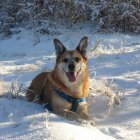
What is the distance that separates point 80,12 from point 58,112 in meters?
6.58

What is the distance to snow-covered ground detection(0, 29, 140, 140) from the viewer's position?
15.4 ft

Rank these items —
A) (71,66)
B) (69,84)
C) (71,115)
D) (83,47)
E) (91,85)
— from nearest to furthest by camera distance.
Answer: (71,115) → (71,66) → (69,84) → (83,47) → (91,85)

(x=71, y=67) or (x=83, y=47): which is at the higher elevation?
(x=83, y=47)

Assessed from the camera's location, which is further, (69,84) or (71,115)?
(69,84)

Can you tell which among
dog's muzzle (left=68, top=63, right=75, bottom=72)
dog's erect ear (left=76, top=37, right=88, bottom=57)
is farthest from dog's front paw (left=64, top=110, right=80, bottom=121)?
dog's erect ear (left=76, top=37, right=88, bottom=57)

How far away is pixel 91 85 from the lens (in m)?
6.88

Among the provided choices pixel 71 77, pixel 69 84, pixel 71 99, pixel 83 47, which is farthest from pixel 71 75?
pixel 83 47

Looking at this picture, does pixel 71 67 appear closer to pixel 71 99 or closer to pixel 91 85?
pixel 71 99

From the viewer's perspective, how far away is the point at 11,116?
510cm

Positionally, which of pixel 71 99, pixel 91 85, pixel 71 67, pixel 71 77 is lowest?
pixel 91 85

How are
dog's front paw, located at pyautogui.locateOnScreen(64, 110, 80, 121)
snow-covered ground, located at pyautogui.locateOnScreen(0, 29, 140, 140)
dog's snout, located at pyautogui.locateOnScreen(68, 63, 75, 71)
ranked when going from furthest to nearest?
dog's snout, located at pyautogui.locateOnScreen(68, 63, 75, 71), dog's front paw, located at pyautogui.locateOnScreen(64, 110, 80, 121), snow-covered ground, located at pyautogui.locateOnScreen(0, 29, 140, 140)

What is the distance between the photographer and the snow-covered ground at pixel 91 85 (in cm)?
470

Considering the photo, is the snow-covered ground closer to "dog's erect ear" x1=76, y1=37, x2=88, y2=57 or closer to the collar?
the collar

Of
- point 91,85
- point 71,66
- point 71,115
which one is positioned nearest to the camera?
point 71,115
